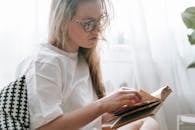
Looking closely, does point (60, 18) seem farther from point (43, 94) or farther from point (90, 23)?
point (43, 94)

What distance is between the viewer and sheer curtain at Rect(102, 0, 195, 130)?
1.52 metres

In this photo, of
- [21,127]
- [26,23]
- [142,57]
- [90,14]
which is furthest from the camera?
[142,57]

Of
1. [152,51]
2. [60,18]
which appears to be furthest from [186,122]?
[60,18]

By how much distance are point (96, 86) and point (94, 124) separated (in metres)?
0.16

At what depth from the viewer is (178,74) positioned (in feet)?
5.19

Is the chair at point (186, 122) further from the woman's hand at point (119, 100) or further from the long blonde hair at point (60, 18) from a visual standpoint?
the long blonde hair at point (60, 18)

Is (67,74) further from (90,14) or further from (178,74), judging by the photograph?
(178,74)

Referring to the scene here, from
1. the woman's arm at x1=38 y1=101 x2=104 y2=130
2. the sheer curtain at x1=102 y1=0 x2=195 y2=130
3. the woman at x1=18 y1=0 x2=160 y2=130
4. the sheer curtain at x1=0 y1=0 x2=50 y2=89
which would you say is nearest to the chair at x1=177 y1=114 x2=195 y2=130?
the sheer curtain at x1=102 y1=0 x2=195 y2=130

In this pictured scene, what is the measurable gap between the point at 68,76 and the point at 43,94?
0.14m

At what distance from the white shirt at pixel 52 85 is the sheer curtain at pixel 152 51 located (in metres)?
0.51

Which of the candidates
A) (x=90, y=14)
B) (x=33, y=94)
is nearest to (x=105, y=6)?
(x=90, y=14)

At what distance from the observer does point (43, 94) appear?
88 centimetres

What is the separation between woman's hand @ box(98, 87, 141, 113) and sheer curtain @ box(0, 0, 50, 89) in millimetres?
611

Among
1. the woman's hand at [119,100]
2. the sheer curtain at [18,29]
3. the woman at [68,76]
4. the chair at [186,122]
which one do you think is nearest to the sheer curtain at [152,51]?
the chair at [186,122]
